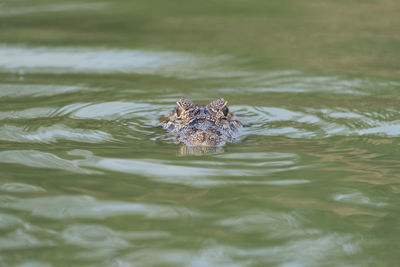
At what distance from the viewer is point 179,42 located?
37.0ft

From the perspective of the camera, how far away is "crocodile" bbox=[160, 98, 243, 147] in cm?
607

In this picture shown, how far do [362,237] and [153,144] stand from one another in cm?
264

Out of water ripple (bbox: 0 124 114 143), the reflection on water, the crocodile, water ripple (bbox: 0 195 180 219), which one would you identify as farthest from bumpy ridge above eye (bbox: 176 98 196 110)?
water ripple (bbox: 0 195 180 219)

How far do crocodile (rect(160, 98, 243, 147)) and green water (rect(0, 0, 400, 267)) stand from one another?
0.50ft

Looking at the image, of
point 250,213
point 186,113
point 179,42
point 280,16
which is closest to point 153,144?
point 186,113

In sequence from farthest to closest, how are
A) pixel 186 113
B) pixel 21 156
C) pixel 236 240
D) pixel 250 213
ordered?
1. pixel 186 113
2. pixel 21 156
3. pixel 250 213
4. pixel 236 240

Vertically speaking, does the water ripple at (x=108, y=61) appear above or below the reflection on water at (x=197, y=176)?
above

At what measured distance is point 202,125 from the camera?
251 inches

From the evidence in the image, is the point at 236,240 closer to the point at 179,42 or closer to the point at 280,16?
the point at 179,42

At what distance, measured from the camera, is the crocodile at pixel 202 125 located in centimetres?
607

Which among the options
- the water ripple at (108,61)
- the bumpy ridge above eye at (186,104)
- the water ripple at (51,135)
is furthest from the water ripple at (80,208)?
the water ripple at (108,61)

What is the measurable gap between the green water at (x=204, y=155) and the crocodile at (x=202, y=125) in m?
0.15

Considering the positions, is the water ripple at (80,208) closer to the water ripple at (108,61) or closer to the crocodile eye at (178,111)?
the crocodile eye at (178,111)

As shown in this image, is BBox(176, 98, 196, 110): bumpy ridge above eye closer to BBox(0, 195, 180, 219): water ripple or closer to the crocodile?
the crocodile
